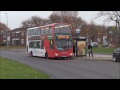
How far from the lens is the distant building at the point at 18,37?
124 metres

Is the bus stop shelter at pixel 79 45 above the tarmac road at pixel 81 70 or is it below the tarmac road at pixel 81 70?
above

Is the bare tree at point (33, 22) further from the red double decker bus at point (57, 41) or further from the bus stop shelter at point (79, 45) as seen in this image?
the red double decker bus at point (57, 41)

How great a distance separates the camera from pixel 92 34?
113562mm

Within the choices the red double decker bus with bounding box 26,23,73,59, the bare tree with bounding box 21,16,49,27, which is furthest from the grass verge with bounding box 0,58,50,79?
the bare tree with bounding box 21,16,49,27

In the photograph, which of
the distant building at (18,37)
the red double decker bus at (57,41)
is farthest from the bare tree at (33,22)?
the red double decker bus at (57,41)

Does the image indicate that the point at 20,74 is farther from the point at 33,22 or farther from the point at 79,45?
the point at 33,22

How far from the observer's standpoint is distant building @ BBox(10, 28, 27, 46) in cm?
12446

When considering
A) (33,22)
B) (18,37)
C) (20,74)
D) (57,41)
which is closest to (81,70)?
(20,74)

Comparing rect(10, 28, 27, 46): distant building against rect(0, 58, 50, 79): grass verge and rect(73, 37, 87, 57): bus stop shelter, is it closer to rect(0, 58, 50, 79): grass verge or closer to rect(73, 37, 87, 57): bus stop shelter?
rect(73, 37, 87, 57): bus stop shelter

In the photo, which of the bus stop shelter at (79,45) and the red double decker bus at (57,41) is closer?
the red double decker bus at (57,41)

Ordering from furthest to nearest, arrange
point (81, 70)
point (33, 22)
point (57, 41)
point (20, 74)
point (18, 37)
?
point (18, 37), point (33, 22), point (57, 41), point (81, 70), point (20, 74)

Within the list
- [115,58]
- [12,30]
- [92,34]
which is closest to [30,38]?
[115,58]

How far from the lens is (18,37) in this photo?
129m
